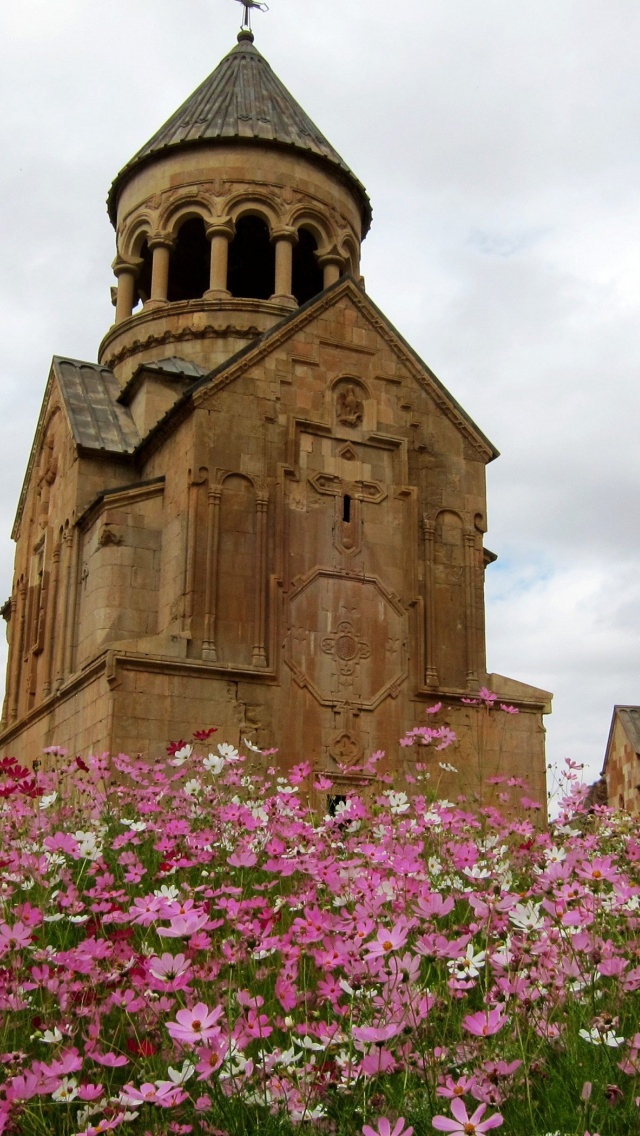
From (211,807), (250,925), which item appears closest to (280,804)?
(211,807)

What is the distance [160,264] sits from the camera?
19.5 metres

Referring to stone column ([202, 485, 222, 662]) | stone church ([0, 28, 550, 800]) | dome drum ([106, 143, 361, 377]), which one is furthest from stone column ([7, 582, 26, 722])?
stone column ([202, 485, 222, 662])

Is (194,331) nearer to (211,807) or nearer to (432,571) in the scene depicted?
(432,571)

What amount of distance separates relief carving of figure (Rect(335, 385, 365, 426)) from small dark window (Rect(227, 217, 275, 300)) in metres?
5.92

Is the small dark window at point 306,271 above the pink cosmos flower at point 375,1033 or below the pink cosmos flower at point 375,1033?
above

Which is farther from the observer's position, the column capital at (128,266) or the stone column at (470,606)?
the column capital at (128,266)

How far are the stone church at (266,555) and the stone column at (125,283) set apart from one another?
5.77 ft

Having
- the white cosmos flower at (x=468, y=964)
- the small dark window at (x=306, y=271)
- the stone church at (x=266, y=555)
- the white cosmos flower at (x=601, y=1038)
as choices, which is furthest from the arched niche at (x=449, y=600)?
the white cosmos flower at (x=601, y=1038)

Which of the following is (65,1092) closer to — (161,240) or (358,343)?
(358,343)

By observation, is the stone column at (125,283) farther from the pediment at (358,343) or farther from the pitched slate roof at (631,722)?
the pitched slate roof at (631,722)

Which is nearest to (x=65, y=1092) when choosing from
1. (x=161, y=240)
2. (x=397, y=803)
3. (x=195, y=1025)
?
(x=195, y=1025)

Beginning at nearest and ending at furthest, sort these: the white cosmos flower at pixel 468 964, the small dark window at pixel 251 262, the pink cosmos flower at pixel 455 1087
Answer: the pink cosmos flower at pixel 455 1087 → the white cosmos flower at pixel 468 964 → the small dark window at pixel 251 262

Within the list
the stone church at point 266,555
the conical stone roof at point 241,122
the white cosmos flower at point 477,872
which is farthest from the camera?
the conical stone roof at point 241,122

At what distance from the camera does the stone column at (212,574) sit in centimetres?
1368
